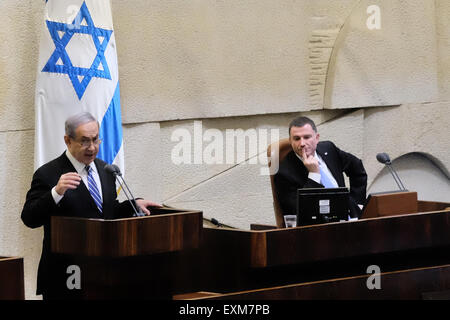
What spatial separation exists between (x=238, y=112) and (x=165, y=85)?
75 cm

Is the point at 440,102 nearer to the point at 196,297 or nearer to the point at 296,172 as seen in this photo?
the point at 296,172

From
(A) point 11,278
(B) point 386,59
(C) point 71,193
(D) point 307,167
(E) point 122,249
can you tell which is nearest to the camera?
(A) point 11,278

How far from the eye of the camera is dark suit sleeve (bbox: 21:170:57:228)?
15.5ft

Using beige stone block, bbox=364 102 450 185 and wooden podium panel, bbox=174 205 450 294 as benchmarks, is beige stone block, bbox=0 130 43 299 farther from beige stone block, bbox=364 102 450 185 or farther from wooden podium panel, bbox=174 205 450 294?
beige stone block, bbox=364 102 450 185

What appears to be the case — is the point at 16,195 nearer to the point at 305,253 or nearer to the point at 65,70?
the point at 65,70

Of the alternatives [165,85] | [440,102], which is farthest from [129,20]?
Result: [440,102]

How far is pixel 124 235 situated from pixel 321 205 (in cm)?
119

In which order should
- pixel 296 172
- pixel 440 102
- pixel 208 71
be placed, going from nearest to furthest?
pixel 296 172
pixel 208 71
pixel 440 102

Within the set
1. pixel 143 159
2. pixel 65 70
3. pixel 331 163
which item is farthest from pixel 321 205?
pixel 143 159

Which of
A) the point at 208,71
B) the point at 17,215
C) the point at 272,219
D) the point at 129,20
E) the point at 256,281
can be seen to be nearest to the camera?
the point at 256,281

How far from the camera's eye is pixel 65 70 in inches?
251

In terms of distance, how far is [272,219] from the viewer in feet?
26.7

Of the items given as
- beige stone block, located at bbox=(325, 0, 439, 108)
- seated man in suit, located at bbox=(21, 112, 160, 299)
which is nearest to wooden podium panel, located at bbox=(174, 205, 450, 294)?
seated man in suit, located at bbox=(21, 112, 160, 299)

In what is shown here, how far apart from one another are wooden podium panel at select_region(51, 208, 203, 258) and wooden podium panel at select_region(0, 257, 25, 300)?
0.47 meters
